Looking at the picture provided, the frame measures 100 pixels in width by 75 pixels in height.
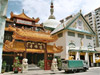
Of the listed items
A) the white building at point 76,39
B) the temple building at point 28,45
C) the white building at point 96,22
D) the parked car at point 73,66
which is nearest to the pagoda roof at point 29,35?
A: the temple building at point 28,45

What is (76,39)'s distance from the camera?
26984 mm

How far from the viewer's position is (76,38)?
27.1 metres

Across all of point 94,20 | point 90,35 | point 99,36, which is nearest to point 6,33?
point 90,35

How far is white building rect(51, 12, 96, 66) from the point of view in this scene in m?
25.0

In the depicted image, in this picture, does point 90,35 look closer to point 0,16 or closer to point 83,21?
point 83,21

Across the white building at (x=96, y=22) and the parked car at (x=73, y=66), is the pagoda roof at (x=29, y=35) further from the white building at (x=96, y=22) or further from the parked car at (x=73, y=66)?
the white building at (x=96, y=22)

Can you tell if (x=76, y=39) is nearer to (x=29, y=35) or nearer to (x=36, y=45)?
(x=36, y=45)

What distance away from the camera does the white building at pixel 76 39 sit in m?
25.0

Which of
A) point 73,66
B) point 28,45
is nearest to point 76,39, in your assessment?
point 73,66

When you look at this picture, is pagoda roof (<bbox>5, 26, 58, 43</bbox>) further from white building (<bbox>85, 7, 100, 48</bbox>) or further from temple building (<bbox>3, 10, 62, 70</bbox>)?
white building (<bbox>85, 7, 100, 48</bbox>)

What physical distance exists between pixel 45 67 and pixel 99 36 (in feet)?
197

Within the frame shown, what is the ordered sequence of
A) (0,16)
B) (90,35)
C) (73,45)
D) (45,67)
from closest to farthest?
(0,16), (45,67), (73,45), (90,35)

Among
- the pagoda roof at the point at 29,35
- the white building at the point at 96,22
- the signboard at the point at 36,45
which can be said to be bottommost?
the signboard at the point at 36,45

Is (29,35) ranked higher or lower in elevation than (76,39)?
higher
